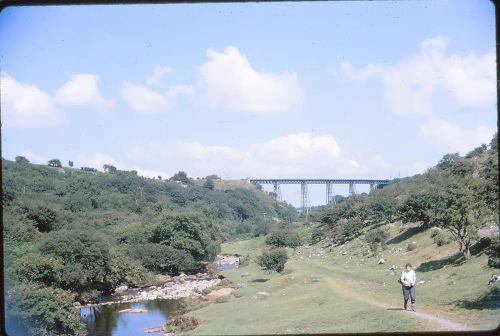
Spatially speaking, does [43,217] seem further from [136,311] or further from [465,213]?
[465,213]

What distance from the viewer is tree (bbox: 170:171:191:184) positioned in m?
88.9

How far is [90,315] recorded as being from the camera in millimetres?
17516

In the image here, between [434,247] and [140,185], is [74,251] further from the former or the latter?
[140,185]

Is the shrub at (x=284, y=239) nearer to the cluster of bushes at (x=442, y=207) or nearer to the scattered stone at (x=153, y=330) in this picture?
the cluster of bushes at (x=442, y=207)

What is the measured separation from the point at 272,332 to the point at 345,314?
1.54m

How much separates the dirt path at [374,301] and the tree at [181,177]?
73.4 m

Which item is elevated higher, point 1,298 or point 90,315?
point 1,298

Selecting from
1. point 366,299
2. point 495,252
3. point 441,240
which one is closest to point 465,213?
point 441,240

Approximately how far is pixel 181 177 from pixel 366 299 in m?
80.5

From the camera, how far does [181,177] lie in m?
90.6

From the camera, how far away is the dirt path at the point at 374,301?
6996mm

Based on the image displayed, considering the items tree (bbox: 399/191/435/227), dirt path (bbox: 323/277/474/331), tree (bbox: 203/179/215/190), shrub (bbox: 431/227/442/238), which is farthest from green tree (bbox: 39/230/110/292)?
tree (bbox: 203/179/215/190)

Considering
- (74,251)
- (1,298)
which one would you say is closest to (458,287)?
(1,298)

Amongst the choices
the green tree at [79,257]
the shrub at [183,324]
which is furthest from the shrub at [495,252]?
the green tree at [79,257]
